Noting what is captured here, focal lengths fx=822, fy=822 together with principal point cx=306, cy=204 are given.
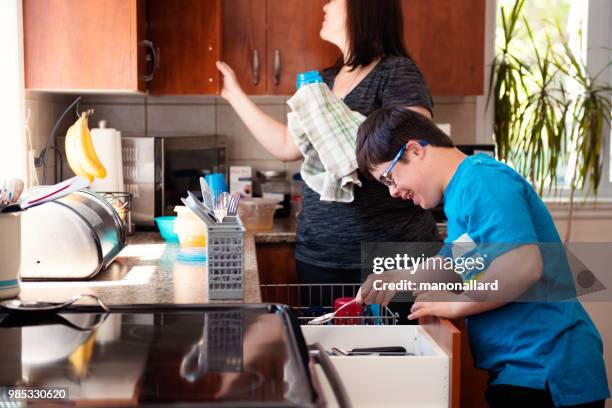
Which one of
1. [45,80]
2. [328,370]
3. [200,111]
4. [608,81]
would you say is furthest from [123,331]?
[608,81]

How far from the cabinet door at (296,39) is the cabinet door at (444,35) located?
0.32 meters

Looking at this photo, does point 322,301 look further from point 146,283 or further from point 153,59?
point 153,59

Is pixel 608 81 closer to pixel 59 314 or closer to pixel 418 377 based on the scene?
pixel 418 377

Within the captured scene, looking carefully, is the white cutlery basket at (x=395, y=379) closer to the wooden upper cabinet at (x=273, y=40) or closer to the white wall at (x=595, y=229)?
the wooden upper cabinet at (x=273, y=40)

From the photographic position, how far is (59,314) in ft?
4.64

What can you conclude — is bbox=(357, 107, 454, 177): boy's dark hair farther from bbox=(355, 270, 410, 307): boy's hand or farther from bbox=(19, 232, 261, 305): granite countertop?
bbox=(19, 232, 261, 305): granite countertop

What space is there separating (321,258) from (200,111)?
1.26m

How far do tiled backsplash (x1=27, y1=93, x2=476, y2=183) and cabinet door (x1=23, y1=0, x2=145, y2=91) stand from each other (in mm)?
795

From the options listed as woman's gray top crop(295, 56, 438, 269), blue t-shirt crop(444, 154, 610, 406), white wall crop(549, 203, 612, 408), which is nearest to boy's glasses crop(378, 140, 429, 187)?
blue t-shirt crop(444, 154, 610, 406)

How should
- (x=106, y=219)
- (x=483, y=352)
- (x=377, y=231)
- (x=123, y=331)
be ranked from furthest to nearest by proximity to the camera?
(x=377, y=231) < (x=106, y=219) < (x=483, y=352) < (x=123, y=331)

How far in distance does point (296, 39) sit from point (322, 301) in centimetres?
114

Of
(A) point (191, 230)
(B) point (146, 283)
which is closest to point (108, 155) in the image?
(A) point (191, 230)

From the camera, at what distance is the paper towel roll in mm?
2791

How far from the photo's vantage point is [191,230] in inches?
89.6
